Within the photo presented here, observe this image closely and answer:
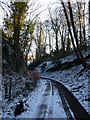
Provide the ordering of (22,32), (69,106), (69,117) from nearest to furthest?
(69,117) → (69,106) → (22,32)

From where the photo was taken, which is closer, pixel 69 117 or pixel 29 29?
pixel 69 117

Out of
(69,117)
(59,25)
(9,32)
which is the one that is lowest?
(69,117)

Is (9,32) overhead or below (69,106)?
overhead

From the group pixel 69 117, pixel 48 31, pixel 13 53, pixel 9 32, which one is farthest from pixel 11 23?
pixel 48 31

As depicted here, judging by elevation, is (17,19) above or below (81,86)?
above

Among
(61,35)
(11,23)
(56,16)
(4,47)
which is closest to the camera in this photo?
(4,47)

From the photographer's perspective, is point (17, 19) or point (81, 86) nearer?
point (81, 86)

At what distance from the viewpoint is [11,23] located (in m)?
21.6

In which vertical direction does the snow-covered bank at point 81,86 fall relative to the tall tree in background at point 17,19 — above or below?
below

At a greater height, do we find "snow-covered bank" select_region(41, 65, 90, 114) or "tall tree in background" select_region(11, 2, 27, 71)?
"tall tree in background" select_region(11, 2, 27, 71)

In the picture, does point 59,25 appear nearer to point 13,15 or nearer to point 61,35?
point 61,35

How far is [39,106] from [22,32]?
1589 cm

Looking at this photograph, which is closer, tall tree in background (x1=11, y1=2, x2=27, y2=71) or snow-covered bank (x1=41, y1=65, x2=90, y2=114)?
snow-covered bank (x1=41, y1=65, x2=90, y2=114)

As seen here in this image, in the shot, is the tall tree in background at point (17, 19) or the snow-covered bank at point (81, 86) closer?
the snow-covered bank at point (81, 86)
